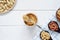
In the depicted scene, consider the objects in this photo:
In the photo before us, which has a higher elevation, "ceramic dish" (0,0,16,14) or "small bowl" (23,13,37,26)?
"ceramic dish" (0,0,16,14)

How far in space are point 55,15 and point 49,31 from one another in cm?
11

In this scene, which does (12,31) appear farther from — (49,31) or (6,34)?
(49,31)

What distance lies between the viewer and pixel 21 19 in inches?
45.3

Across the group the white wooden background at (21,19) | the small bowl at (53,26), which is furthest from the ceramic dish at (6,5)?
the small bowl at (53,26)

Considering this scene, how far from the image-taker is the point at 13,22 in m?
1.15

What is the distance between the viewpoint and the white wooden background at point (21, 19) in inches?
45.1

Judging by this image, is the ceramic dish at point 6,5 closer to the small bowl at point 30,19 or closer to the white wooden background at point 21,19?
the white wooden background at point 21,19

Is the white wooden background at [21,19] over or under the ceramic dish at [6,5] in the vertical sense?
under

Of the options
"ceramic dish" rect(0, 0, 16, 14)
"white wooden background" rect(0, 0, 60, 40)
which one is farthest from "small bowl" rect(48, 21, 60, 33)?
"ceramic dish" rect(0, 0, 16, 14)

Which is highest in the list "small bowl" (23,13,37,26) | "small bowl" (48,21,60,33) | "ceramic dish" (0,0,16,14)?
"ceramic dish" (0,0,16,14)

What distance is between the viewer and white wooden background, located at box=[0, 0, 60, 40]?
1145mm

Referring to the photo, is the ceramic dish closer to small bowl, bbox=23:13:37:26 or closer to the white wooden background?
the white wooden background

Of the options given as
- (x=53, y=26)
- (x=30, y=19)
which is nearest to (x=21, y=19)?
(x=30, y=19)

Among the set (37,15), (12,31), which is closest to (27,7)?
(37,15)
